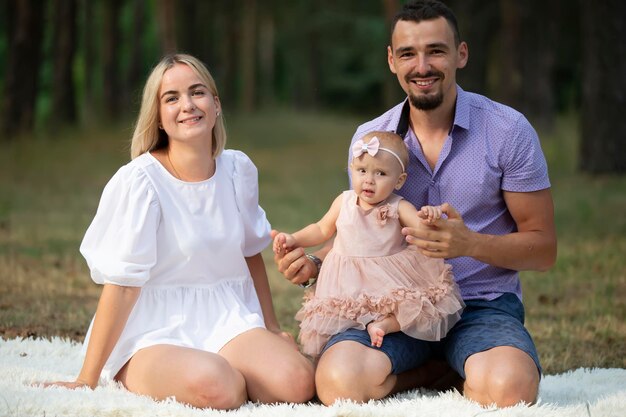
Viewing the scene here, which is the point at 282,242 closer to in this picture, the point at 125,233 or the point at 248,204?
the point at 248,204

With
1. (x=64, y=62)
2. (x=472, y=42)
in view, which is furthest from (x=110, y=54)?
(x=472, y=42)

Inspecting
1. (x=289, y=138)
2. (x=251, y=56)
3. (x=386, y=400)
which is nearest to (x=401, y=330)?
(x=386, y=400)

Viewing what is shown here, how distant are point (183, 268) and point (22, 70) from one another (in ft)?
47.8

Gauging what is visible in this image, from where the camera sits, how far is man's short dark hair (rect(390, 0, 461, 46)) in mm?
4434

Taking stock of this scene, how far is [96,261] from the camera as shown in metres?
4.15

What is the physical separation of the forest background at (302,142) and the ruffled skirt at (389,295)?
1343mm

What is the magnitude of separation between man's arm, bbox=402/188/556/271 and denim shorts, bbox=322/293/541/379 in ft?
0.71

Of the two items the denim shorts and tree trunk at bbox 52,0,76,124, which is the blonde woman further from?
tree trunk at bbox 52,0,76,124

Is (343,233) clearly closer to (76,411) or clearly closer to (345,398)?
(345,398)

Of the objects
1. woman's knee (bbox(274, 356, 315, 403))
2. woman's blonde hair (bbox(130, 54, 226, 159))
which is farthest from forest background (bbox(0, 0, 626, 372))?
woman's knee (bbox(274, 356, 315, 403))

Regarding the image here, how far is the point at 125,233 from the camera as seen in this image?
409cm

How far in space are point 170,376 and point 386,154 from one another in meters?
1.30

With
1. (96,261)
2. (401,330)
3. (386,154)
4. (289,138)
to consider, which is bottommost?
(289,138)

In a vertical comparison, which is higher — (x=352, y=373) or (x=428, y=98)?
(x=428, y=98)
